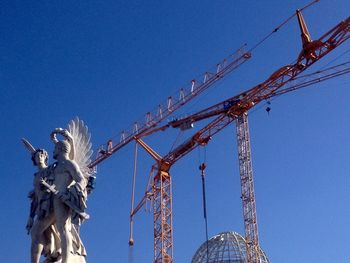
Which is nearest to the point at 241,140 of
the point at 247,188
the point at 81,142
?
the point at 247,188

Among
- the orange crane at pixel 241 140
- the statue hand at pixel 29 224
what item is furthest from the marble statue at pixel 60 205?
the orange crane at pixel 241 140

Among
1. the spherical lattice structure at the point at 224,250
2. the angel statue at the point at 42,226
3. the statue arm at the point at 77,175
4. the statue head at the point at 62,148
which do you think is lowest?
the angel statue at the point at 42,226

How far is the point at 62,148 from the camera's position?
70.3ft

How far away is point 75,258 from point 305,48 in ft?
179

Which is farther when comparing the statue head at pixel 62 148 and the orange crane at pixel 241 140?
the orange crane at pixel 241 140

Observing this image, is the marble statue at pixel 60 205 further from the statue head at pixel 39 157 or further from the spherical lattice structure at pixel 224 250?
the spherical lattice structure at pixel 224 250

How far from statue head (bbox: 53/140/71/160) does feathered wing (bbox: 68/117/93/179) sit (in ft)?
1.81

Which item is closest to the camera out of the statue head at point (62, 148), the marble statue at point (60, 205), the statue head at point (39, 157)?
the marble statue at point (60, 205)

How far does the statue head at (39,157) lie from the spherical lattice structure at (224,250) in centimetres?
6051

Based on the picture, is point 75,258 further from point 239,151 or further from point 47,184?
point 239,151

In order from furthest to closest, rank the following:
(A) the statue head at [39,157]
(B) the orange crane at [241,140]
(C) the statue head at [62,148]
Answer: (B) the orange crane at [241,140] < (A) the statue head at [39,157] < (C) the statue head at [62,148]

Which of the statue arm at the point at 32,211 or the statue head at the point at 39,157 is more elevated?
the statue head at the point at 39,157

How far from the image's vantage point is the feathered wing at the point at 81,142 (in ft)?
72.6

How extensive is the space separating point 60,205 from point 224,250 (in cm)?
6428
